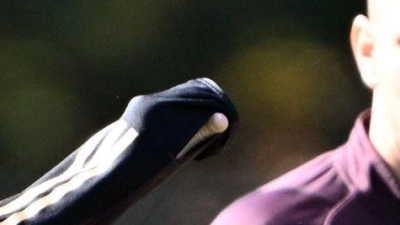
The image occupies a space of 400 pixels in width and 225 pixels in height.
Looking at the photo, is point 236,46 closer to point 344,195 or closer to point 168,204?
point 168,204

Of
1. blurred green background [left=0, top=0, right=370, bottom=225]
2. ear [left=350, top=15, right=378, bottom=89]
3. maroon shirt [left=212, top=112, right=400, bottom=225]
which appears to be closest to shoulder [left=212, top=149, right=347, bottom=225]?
maroon shirt [left=212, top=112, right=400, bottom=225]

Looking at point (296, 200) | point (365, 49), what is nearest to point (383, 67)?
point (365, 49)

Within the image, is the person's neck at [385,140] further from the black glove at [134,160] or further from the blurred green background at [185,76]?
the blurred green background at [185,76]

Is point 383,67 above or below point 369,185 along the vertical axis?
above

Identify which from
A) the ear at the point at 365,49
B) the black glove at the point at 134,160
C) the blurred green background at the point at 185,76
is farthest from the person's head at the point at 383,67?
the blurred green background at the point at 185,76

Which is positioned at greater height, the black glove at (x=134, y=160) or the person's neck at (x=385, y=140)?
the black glove at (x=134, y=160)

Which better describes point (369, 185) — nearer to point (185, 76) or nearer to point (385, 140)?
point (385, 140)

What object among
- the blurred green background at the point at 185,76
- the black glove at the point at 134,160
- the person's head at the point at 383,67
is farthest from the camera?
the blurred green background at the point at 185,76
